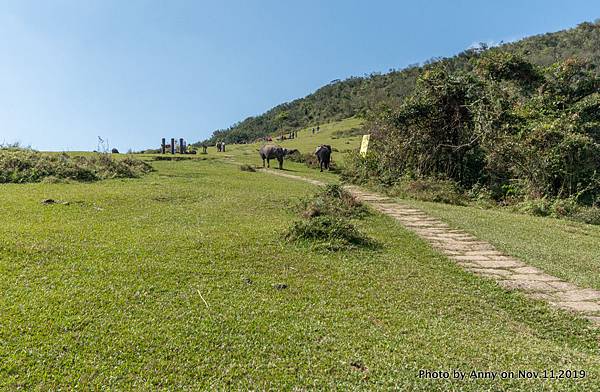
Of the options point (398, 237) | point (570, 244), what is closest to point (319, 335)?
point (398, 237)

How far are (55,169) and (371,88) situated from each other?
58.2 metres

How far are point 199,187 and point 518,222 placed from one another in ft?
24.1

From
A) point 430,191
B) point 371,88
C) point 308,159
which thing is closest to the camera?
point 430,191

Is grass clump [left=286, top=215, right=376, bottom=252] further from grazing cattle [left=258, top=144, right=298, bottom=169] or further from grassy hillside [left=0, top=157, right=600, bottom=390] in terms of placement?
grazing cattle [left=258, top=144, right=298, bottom=169]

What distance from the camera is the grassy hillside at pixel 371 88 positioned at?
4172 centimetres

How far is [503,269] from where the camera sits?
4535 mm

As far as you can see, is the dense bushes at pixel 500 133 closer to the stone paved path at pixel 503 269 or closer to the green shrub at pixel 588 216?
the green shrub at pixel 588 216

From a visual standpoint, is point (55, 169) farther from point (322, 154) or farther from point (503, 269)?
point (322, 154)

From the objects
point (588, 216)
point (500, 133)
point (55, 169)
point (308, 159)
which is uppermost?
point (500, 133)

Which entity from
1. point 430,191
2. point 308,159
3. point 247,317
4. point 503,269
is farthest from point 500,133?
point 308,159

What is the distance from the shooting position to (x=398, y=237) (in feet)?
19.2

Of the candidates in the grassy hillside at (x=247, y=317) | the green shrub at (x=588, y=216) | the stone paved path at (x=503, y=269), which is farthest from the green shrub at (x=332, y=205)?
the green shrub at (x=588, y=216)

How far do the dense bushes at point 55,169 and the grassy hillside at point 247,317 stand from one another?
545 cm

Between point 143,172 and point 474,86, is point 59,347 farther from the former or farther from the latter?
point 474,86
